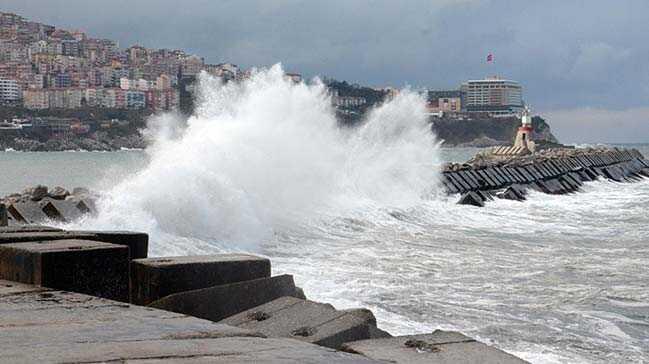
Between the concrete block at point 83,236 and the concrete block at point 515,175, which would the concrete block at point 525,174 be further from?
the concrete block at point 83,236

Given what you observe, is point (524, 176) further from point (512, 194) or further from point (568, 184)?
point (512, 194)

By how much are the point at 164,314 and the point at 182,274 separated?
4.52 ft

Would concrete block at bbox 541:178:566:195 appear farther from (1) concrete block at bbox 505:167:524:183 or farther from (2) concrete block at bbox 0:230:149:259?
(2) concrete block at bbox 0:230:149:259

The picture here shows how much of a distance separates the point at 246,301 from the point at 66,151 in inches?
4066

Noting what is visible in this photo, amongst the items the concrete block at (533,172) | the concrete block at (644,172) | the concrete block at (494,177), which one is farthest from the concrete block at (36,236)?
the concrete block at (644,172)

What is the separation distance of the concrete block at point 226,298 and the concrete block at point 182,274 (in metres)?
0.13

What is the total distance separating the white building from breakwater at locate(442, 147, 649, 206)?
86.4m

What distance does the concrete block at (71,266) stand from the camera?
468 centimetres

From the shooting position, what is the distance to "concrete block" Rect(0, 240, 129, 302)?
4.68 metres

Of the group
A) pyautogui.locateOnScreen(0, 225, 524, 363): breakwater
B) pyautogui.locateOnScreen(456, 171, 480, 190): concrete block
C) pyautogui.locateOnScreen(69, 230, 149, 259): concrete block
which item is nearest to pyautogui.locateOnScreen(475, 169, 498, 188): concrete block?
pyautogui.locateOnScreen(456, 171, 480, 190): concrete block

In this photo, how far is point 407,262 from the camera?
11.9m

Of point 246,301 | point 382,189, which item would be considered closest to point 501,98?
point 382,189

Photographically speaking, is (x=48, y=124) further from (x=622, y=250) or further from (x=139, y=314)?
(x=139, y=314)

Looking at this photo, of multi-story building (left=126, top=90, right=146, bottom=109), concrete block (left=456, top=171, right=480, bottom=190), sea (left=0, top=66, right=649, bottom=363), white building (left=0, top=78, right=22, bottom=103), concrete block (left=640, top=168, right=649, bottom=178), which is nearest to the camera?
sea (left=0, top=66, right=649, bottom=363)
